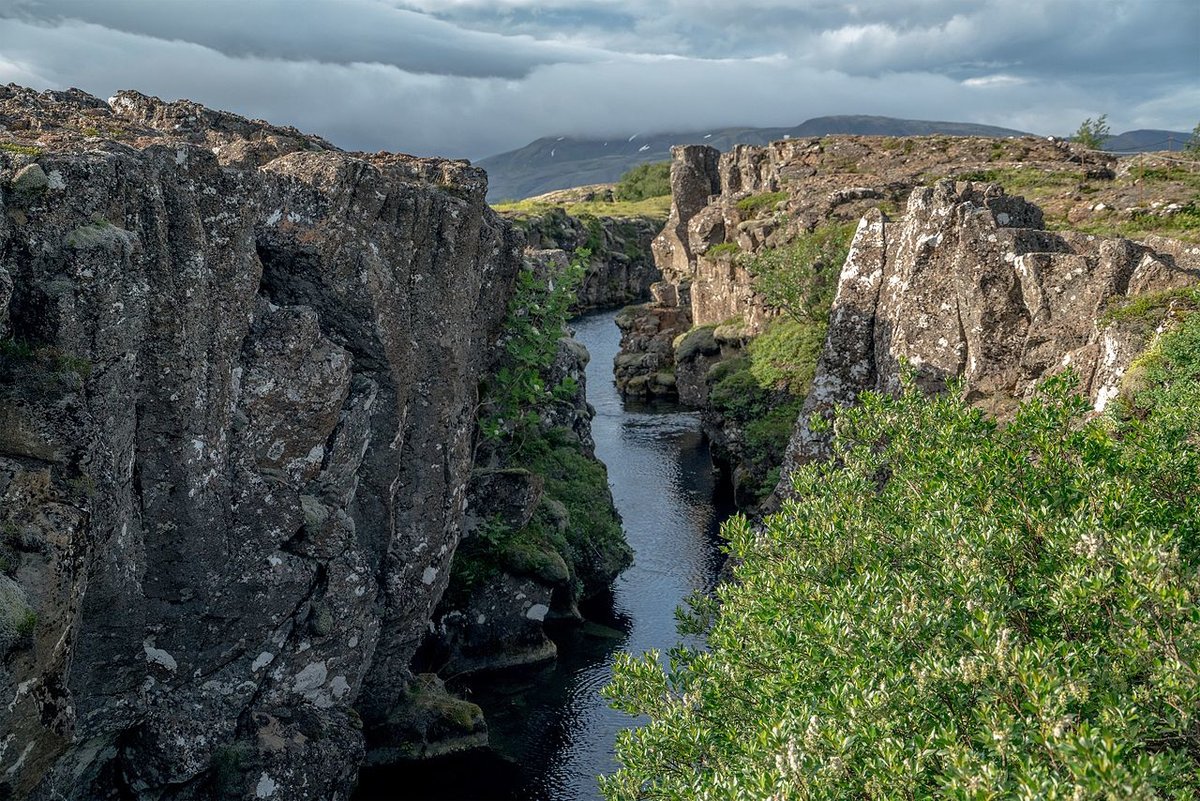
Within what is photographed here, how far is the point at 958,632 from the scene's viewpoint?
50.1 ft

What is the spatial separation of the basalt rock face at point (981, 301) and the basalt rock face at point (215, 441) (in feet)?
59.0

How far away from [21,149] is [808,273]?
48.6 m

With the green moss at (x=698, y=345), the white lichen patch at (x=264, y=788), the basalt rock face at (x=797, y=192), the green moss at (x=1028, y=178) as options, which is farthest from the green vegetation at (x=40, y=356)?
the green moss at (x=698, y=345)

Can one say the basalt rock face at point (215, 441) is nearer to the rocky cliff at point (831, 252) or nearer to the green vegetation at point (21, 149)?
the green vegetation at point (21, 149)

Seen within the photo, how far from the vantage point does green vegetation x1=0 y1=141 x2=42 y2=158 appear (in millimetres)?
22984

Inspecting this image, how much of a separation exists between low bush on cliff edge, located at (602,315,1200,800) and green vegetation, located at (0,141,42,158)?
661 inches

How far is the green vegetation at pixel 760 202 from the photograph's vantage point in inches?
3514

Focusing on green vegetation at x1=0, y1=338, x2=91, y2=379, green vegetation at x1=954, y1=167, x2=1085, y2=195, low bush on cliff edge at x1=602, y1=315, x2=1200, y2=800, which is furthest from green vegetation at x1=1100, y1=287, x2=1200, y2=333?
green vegetation at x1=954, y1=167, x2=1085, y2=195

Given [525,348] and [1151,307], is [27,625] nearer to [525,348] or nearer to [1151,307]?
[525,348]

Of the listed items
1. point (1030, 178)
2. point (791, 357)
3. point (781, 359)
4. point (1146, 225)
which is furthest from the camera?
point (1030, 178)

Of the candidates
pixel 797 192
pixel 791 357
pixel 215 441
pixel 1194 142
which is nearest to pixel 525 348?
pixel 215 441

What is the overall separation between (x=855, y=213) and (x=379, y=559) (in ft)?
152

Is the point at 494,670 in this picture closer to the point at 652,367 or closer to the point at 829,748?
the point at 829,748

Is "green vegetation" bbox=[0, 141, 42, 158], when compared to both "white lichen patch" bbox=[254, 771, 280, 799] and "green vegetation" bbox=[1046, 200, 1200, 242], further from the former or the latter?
"green vegetation" bbox=[1046, 200, 1200, 242]
